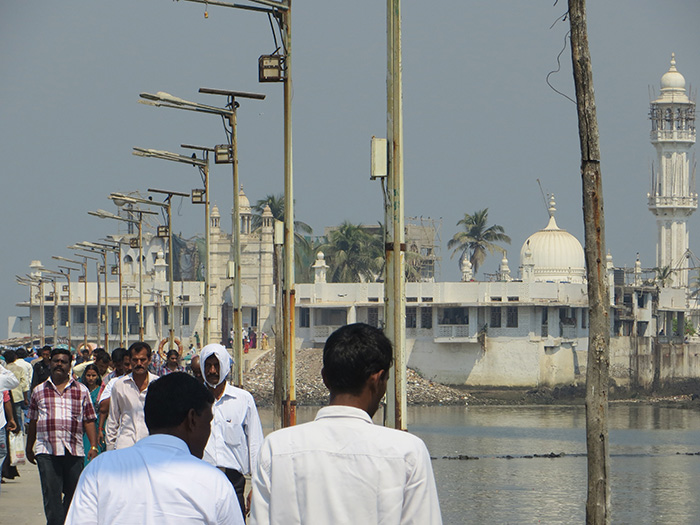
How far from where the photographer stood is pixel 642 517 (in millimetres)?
23922

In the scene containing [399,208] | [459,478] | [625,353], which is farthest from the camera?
[625,353]

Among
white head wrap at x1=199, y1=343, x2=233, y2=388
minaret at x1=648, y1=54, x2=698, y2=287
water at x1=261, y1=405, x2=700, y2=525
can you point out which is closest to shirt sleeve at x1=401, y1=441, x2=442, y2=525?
white head wrap at x1=199, y1=343, x2=233, y2=388

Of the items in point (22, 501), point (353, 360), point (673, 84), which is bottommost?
point (22, 501)

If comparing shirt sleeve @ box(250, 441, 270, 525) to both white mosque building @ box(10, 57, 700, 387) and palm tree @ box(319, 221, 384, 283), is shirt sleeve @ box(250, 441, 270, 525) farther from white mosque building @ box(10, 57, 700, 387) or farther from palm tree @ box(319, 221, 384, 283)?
palm tree @ box(319, 221, 384, 283)

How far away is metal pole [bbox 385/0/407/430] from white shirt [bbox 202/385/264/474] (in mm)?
3611

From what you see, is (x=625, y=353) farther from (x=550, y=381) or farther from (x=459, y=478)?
(x=459, y=478)

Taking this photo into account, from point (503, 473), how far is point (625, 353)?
40.1 metres

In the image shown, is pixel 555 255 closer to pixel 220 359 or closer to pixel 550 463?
→ pixel 550 463

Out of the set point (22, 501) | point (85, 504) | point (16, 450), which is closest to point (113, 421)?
point (22, 501)

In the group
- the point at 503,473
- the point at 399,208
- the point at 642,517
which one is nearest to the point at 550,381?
the point at 503,473

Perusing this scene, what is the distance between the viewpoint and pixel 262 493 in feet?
12.6

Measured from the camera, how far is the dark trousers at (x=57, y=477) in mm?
9258

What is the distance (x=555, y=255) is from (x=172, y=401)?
75414 mm

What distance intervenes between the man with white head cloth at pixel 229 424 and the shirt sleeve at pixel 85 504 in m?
3.74
